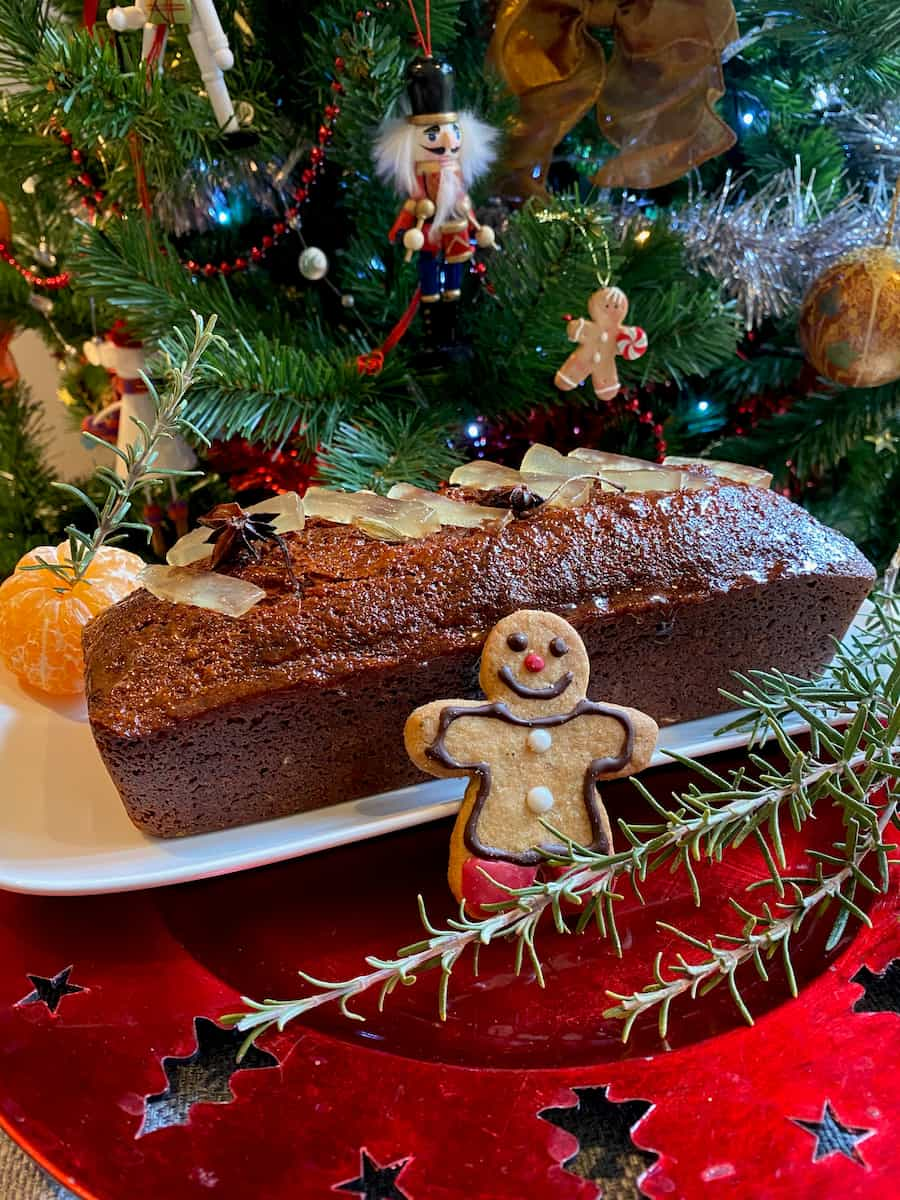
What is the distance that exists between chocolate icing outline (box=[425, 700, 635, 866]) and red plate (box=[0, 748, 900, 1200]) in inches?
4.2

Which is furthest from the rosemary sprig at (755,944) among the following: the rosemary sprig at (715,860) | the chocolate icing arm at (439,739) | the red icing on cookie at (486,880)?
the chocolate icing arm at (439,739)

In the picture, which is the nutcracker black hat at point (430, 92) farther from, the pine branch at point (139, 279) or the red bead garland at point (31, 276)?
the red bead garland at point (31, 276)

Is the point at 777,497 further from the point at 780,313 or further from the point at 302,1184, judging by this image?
the point at 302,1184

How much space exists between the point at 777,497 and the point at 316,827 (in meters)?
0.71

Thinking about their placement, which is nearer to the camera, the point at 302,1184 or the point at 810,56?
the point at 302,1184

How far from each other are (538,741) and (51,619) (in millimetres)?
614

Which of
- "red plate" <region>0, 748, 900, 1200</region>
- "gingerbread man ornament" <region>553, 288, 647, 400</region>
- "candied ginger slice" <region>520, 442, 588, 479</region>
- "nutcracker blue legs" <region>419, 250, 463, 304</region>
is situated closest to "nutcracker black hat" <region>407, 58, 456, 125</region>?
→ "nutcracker blue legs" <region>419, 250, 463, 304</region>

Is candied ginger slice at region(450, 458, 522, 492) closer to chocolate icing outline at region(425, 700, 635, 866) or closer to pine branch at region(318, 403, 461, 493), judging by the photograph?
pine branch at region(318, 403, 461, 493)

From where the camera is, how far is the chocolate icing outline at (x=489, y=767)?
2.82 feet

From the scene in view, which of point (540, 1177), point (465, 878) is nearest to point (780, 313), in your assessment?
point (465, 878)

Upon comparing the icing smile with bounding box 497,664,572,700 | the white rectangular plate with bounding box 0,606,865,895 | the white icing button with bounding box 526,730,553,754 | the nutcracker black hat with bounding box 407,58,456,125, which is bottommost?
the white rectangular plate with bounding box 0,606,865,895

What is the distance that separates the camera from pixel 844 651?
114 centimetres

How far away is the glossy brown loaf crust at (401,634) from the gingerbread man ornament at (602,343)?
11.4 inches

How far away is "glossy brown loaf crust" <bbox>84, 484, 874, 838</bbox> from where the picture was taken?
903mm
